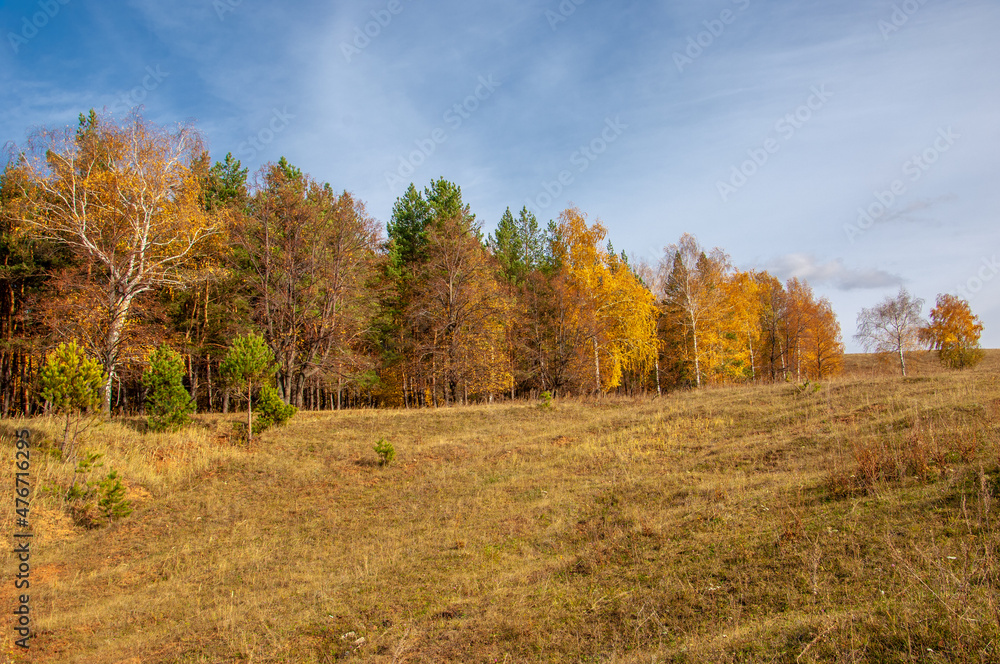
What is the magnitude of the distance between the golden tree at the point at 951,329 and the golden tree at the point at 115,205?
52.2 meters

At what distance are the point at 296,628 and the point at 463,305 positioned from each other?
23.4m

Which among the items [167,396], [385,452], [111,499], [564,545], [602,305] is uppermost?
[602,305]

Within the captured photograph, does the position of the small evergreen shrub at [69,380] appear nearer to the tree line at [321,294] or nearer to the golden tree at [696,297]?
the tree line at [321,294]

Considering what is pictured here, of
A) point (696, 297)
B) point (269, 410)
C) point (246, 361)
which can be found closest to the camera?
point (246, 361)

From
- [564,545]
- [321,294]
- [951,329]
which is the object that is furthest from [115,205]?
[951,329]

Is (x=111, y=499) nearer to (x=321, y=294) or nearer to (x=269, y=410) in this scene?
(x=269, y=410)

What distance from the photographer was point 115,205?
2088 cm

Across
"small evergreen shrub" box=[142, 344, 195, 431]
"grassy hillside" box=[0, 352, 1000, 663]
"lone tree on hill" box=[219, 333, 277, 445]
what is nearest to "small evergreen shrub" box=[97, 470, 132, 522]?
"grassy hillside" box=[0, 352, 1000, 663]

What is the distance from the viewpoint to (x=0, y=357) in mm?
25469

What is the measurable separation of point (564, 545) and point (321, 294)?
21643 millimetres

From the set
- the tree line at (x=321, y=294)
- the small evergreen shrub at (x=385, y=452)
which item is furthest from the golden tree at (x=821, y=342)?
the small evergreen shrub at (x=385, y=452)

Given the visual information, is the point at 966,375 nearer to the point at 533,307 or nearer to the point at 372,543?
the point at 372,543

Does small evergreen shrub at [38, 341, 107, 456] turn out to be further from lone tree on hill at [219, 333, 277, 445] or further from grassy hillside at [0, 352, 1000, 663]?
lone tree on hill at [219, 333, 277, 445]

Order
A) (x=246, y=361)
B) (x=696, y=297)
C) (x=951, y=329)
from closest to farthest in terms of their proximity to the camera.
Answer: (x=246, y=361)
(x=696, y=297)
(x=951, y=329)
